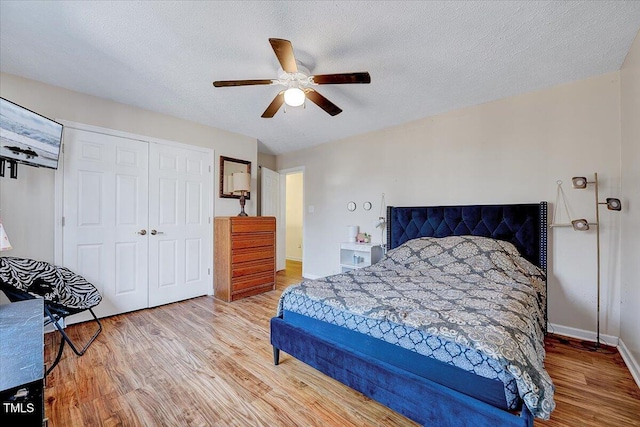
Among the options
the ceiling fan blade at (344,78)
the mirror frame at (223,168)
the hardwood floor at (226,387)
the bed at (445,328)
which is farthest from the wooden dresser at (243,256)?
the ceiling fan blade at (344,78)

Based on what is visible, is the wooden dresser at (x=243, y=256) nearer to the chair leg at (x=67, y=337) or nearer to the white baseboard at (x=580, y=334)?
the chair leg at (x=67, y=337)

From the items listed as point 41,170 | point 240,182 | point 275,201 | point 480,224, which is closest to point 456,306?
point 480,224

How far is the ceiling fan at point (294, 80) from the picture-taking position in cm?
180

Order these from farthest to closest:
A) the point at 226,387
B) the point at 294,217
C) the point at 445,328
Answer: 1. the point at 294,217
2. the point at 226,387
3. the point at 445,328

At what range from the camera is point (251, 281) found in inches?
159

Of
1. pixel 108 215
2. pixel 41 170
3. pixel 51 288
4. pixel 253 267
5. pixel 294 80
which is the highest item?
pixel 294 80

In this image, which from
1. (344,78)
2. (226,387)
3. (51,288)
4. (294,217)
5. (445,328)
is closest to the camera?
(445,328)

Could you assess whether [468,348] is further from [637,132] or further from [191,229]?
[191,229]

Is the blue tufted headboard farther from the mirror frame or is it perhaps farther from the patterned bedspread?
the mirror frame

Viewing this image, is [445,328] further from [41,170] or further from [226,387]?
[41,170]

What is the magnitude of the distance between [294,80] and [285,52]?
52 centimetres

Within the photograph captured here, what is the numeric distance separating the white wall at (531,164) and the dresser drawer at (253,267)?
154 centimetres

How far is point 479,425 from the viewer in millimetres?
1213

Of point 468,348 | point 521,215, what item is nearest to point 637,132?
point 521,215
